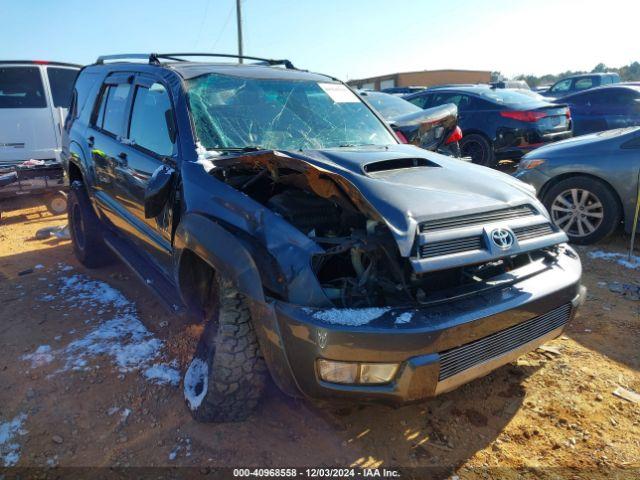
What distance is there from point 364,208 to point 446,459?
1.28 m

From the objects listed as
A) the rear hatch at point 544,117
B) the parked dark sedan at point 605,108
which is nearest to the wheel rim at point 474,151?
the rear hatch at point 544,117

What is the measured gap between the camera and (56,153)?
7.90 metres

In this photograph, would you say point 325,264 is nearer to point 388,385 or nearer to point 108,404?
point 388,385

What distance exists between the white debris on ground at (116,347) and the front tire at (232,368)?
574 millimetres

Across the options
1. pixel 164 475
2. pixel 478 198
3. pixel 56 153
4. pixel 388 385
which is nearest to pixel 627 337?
pixel 478 198

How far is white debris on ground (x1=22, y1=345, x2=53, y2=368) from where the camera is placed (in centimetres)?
318

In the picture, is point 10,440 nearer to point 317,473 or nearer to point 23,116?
point 317,473

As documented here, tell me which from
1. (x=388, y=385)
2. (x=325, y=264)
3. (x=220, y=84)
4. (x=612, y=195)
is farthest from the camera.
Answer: (x=612, y=195)

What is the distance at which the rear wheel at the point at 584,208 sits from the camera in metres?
4.89

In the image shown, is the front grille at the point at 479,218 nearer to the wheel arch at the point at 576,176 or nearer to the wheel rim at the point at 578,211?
the wheel rim at the point at 578,211

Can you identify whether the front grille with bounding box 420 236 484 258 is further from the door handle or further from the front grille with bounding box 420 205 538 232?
the door handle

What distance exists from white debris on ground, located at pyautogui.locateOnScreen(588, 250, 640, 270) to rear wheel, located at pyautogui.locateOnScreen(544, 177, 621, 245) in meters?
0.18

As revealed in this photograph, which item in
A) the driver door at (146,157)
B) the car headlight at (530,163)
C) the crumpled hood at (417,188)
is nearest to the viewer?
the crumpled hood at (417,188)

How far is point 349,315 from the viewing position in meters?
1.99
